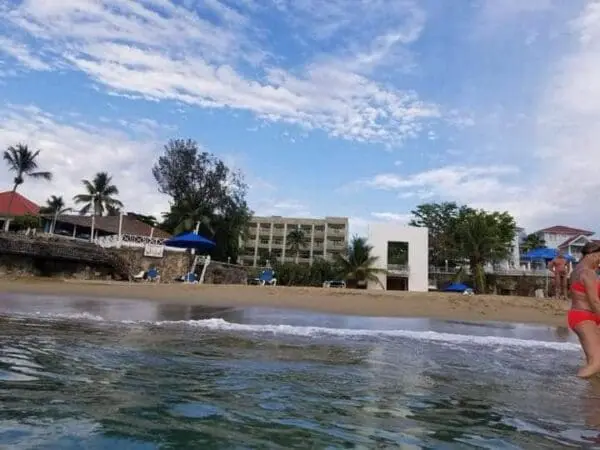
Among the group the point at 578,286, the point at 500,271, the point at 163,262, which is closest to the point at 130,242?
the point at 163,262

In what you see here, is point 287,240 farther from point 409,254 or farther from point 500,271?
point 409,254

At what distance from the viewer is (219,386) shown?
4.29m

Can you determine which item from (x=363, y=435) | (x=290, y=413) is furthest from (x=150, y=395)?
(x=363, y=435)

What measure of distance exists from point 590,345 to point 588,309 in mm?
409

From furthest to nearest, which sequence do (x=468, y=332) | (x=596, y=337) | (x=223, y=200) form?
(x=223, y=200) < (x=468, y=332) < (x=596, y=337)

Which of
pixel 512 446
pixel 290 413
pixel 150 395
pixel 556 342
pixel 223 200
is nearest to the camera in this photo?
pixel 512 446

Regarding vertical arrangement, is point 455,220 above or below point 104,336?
above

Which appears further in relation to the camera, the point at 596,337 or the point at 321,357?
the point at 321,357

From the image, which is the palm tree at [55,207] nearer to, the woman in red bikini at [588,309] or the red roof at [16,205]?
the red roof at [16,205]

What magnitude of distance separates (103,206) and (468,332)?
47.3m

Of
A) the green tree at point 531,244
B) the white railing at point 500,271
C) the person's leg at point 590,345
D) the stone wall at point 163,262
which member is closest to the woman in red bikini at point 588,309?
the person's leg at point 590,345

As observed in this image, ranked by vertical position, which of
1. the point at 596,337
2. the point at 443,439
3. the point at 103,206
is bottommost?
the point at 443,439

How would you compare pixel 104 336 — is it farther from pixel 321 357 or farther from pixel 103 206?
pixel 103 206

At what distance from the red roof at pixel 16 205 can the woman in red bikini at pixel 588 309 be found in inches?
1956
